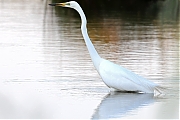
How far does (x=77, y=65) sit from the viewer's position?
12211mm

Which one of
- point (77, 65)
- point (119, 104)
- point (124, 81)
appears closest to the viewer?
point (119, 104)

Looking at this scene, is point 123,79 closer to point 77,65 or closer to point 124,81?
point 124,81

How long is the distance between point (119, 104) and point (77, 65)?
3.28 meters

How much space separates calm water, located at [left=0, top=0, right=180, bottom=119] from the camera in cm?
863

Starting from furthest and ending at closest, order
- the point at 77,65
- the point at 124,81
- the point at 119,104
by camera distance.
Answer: the point at 77,65, the point at 124,81, the point at 119,104

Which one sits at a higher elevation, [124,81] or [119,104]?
[124,81]

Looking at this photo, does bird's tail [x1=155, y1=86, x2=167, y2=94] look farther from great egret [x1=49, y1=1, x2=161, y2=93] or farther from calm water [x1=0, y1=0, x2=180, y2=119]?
calm water [x1=0, y1=0, x2=180, y2=119]

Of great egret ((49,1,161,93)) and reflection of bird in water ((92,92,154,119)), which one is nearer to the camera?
reflection of bird in water ((92,92,154,119))

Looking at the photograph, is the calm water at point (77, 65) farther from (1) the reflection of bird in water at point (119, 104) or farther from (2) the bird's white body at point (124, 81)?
(2) the bird's white body at point (124, 81)

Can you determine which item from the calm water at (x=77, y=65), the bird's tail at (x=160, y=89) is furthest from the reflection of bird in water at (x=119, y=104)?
the bird's tail at (x=160, y=89)

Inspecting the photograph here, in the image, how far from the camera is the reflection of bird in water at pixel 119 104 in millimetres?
8281

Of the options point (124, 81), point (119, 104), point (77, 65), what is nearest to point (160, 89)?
point (124, 81)

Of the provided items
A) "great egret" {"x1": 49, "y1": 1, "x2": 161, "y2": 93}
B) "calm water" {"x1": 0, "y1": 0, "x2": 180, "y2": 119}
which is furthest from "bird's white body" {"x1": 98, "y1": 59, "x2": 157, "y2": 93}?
"calm water" {"x1": 0, "y1": 0, "x2": 180, "y2": 119}

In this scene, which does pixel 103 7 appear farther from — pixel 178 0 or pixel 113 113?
pixel 113 113
